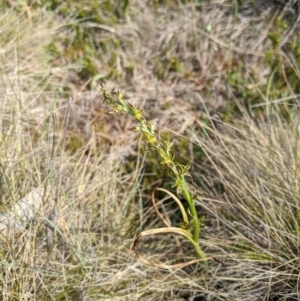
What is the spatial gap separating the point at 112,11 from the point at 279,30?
3.11 ft

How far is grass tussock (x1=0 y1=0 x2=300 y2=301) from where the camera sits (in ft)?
7.31

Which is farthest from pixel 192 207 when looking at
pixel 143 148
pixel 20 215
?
pixel 143 148

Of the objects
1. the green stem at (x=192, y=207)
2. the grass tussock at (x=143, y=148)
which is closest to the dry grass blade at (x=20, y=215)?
the grass tussock at (x=143, y=148)

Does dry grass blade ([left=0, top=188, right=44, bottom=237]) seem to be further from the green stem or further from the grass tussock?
the green stem

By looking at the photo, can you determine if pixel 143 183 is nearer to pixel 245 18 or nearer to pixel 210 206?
pixel 210 206

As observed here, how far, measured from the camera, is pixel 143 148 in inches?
116

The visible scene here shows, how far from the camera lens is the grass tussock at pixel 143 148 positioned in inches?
87.7

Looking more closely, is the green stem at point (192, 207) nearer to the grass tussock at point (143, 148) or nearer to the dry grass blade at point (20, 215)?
the grass tussock at point (143, 148)

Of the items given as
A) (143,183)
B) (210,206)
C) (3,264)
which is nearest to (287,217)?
(210,206)

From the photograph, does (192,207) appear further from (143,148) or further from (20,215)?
(143,148)

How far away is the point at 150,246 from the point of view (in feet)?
8.33

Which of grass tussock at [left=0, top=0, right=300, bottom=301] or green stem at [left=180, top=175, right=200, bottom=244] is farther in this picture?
grass tussock at [left=0, top=0, right=300, bottom=301]

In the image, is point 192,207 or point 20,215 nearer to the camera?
point 192,207

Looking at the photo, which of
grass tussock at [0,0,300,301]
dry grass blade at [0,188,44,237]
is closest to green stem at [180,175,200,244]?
grass tussock at [0,0,300,301]
